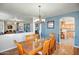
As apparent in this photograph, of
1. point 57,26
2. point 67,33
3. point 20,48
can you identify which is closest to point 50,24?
point 57,26

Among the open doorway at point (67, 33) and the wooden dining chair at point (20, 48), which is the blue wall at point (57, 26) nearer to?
the open doorway at point (67, 33)

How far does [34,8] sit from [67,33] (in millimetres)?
689

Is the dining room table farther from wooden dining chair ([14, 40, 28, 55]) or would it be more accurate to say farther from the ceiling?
the ceiling

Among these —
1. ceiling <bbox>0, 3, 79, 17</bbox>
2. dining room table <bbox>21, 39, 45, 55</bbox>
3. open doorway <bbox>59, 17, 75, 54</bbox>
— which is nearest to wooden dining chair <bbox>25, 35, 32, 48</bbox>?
dining room table <bbox>21, 39, 45, 55</bbox>

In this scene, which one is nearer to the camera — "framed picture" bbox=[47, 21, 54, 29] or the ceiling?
the ceiling

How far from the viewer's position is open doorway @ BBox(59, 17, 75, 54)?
190 cm

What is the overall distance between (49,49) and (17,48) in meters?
0.53

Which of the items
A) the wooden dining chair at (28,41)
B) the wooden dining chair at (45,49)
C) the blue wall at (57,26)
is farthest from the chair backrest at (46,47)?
the wooden dining chair at (28,41)

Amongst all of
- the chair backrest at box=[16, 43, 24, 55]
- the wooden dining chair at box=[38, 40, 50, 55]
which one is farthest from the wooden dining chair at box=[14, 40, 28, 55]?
the wooden dining chair at box=[38, 40, 50, 55]

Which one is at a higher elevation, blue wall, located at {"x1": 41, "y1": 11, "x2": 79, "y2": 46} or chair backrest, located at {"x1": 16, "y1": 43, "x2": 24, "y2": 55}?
blue wall, located at {"x1": 41, "y1": 11, "x2": 79, "y2": 46}

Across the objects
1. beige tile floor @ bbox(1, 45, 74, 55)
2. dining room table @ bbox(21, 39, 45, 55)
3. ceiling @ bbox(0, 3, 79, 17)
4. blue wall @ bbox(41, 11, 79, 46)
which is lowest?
beige tile floor @ bbox(1, 45, 74, 55)

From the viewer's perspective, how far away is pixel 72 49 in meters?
1.91

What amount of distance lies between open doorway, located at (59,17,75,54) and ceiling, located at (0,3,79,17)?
0.15 meters

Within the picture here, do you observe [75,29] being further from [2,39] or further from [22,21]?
[2,39]
